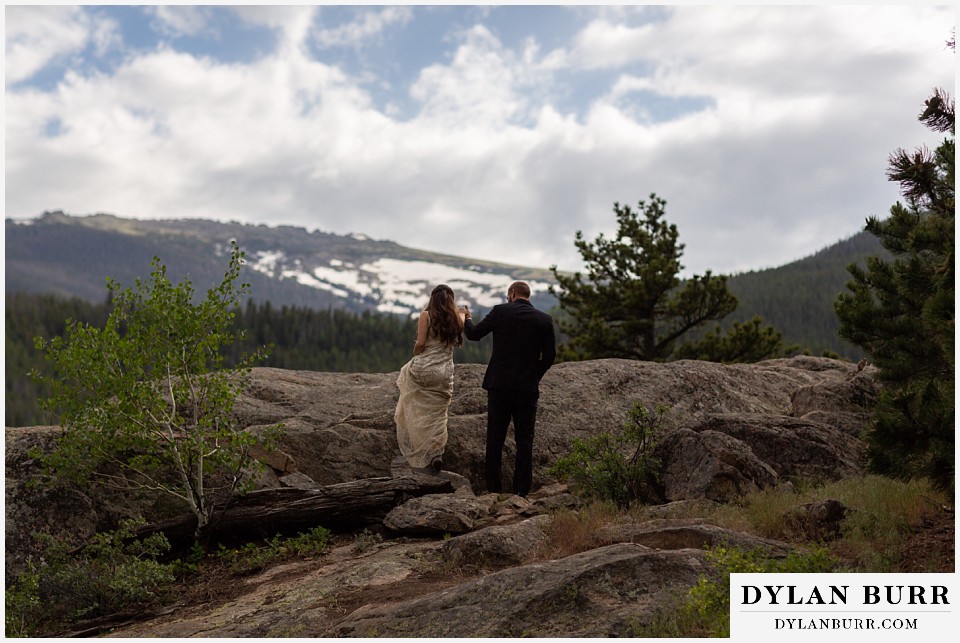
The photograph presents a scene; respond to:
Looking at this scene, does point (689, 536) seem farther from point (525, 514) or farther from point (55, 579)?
point (55, 579)

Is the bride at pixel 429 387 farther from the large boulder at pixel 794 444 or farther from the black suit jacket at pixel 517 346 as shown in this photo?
the large boulder at pixel 794 444

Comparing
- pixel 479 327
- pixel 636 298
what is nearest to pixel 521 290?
pixel 479 327

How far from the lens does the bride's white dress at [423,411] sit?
518 inches

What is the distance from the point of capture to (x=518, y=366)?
12297 millimetres

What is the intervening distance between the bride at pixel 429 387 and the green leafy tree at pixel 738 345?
2055 cm

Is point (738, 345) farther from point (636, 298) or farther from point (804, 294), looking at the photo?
point (804, 294)

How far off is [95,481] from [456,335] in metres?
5.89

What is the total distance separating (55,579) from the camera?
9.94 metres

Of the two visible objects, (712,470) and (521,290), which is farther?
(521,290)

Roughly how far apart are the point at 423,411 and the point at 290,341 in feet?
529

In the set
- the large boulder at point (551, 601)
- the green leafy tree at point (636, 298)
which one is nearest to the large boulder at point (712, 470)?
the large boulder at point (551, 601)

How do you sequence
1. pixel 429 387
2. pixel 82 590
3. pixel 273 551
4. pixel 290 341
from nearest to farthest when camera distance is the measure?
pixel 82 590
pixel 273 551
pixel 429 387
pixel 290 341

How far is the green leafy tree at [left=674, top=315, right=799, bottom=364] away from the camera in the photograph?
3158 cm

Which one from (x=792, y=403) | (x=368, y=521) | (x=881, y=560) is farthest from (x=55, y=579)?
(x=792, y=403)
